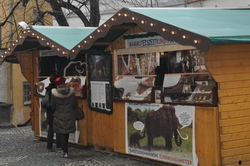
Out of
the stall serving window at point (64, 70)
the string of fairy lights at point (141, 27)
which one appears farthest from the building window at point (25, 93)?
the string of fairy lights at point (141, 27)

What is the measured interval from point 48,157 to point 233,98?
4.44 m

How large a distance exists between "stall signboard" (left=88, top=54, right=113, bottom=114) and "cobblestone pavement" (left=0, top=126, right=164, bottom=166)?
104 cm

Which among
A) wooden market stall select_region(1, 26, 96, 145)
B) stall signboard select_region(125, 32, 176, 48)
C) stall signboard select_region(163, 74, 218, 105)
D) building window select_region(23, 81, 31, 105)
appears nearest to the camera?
stall signboard select_region(163, 74, 218, 105)

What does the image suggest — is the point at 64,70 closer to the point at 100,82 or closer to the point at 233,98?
the point at 100,82

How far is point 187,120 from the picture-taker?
8.01m

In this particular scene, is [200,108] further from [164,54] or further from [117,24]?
[117,24]

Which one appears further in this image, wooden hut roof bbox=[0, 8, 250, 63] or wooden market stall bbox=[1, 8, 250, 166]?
wooden market stall bbox=[1, 8, 250, 166]

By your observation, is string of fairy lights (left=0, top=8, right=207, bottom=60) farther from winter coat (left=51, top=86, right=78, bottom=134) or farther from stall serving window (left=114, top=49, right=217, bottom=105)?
stall serving window (left=114, top=49, right=217, bottom=105)

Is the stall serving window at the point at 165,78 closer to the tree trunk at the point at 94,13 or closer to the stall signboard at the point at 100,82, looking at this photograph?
the stall signboard at the point at 100,82

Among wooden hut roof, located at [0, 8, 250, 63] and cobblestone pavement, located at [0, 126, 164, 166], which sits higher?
wooden hut roof, located at [0, 8, 250, 63]

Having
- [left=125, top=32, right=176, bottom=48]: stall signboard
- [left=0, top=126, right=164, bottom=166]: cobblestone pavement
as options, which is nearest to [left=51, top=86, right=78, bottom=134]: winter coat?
[left=0, top=126, right=164, bottom=166]: cobblestone pavement

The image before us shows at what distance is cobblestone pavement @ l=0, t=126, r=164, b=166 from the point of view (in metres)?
9.19

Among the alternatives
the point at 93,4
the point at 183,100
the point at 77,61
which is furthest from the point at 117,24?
the point at 93,4

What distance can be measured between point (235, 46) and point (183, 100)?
51.8 inches
